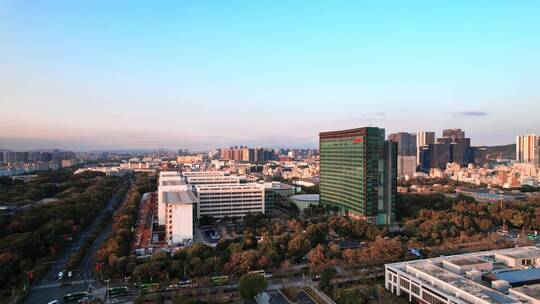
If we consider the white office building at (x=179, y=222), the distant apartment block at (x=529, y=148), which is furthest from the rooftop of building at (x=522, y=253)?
the distant apartment block at (x=529, y=148)

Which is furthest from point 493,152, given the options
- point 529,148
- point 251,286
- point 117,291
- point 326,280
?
point 117,291

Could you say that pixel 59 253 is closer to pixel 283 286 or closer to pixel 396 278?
pixel 283 286

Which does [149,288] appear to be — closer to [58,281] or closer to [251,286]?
[251,286]

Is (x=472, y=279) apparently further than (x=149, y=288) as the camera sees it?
No

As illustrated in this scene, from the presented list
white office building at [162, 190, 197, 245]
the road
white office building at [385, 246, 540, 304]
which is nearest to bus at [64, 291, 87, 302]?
the road

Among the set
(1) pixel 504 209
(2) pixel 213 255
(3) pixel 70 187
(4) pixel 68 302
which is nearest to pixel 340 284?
(2) pixel 213 255

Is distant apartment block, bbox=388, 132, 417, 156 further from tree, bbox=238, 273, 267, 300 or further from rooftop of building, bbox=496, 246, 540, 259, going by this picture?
tree, bbox=238, 273, 267, 300
